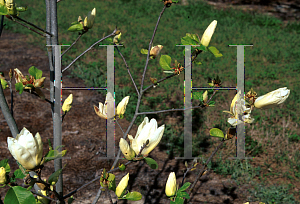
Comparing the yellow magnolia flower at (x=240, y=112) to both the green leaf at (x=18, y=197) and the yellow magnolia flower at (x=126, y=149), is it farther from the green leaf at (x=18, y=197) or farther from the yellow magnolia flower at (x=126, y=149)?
the green leaf at (x=18, y=197)

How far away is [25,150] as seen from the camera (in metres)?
0.94

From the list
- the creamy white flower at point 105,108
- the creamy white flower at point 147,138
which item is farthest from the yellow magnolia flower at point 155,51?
the creamy white flower at point 147,138

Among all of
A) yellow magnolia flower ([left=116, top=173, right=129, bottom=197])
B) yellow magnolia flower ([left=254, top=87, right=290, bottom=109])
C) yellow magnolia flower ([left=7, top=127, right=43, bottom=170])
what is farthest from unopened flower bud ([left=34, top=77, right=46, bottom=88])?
yellow magnolia flower ([left=254, top=87, right=290, bottom=109])

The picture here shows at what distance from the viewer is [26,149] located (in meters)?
0.94

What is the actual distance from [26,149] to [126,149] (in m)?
0.33

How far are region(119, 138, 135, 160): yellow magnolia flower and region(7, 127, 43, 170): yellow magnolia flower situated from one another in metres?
0.27

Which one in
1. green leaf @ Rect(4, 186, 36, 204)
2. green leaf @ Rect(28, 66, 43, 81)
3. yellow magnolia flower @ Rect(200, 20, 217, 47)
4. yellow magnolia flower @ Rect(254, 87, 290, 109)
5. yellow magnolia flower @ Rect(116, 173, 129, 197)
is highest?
yellow magnolia flower @ Rect(200, 20, 217, 47)

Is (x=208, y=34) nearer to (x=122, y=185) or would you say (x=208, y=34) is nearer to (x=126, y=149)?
(x=126, y=149)

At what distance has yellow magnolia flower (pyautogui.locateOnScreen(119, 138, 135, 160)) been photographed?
101 centimetres

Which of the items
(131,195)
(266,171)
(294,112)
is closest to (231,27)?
(294,112)

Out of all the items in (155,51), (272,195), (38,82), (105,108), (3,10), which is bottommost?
(272,195)

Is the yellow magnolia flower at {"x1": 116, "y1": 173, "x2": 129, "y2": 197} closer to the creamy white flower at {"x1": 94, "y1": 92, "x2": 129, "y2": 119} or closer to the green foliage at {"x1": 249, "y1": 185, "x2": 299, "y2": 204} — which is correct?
the creamy white flower at {"x1": 94, "y1": 92, "x2": 129, "y2": 119}

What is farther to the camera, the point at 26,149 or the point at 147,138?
the point at 147,138

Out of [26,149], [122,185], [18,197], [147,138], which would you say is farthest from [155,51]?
[18,197]
